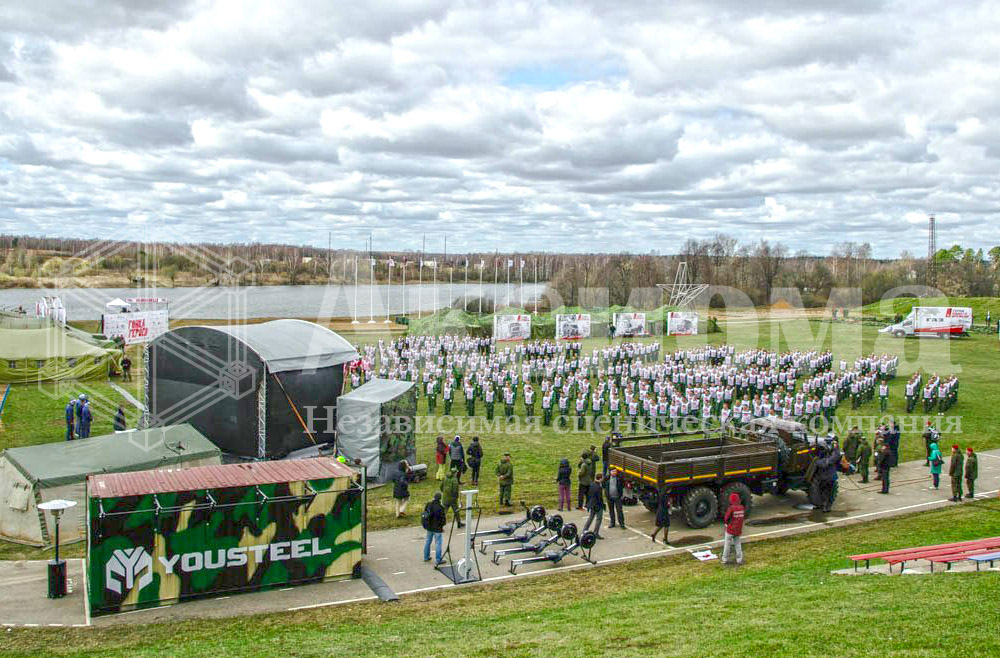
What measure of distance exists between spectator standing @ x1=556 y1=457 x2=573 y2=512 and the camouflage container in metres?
4.10

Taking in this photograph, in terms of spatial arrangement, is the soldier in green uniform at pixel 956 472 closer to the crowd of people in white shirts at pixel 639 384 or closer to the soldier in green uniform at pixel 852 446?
the soldier in green uniform at pixel 852 446

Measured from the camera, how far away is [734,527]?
10.5m

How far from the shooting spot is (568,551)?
430 inches

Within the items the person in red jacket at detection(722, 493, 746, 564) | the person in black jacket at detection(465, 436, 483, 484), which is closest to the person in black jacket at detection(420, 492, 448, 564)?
the person in red jacket at detection(722, 493, 746, 564)

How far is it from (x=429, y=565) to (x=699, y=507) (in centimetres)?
463

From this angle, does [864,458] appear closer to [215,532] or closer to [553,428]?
[553,428]

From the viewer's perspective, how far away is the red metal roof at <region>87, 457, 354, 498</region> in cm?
922

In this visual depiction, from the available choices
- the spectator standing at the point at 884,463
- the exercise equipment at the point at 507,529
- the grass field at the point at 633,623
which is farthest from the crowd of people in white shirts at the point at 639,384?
the grass field at the point at 633,623

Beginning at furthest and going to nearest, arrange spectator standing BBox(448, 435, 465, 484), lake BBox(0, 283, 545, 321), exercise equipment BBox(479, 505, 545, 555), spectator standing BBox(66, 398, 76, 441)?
lake BBox(0, 283, 545, 321)
spectator standing BBox(66, 398, 76, 441)
spectator standing BBox(448, 435, 465, 484)
exercise equipment BBox(479, 505, 545, 555)

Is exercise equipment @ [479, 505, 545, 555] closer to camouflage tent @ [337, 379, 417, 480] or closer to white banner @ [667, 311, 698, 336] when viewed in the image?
camouflage tent @ [337, 379, 417, 480]

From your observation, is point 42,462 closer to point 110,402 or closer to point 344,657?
point 344,657

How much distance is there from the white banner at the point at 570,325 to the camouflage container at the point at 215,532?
1275 inches

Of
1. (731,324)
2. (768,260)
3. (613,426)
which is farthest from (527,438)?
(768,260)

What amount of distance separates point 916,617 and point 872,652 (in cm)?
118
